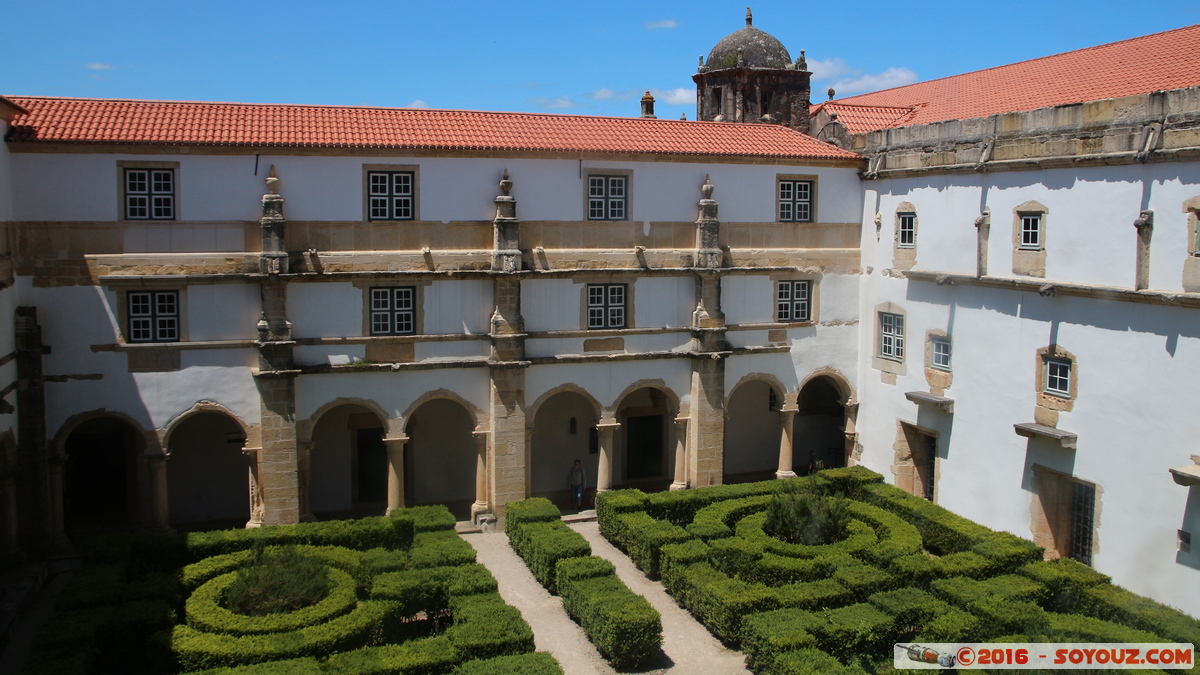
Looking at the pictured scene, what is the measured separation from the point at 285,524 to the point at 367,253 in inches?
252

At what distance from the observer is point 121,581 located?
17.0m

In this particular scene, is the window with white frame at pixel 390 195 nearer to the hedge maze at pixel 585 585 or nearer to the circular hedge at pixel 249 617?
the hedge maze at pixel 585 585

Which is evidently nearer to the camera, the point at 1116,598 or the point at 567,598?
the point at 1116,598

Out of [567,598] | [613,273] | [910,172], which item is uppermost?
[910,172]

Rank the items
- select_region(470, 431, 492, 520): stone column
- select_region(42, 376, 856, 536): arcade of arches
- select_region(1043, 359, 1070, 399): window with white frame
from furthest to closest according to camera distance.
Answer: select_region(470, 431, 492, 520): stone column → select_region(42, 376, 856, 536): arcade of arches → select_region(1043, 359, 1070, 399): window with white frame

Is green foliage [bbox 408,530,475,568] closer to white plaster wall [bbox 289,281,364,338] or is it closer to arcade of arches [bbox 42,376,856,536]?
arcade of arches [bbox 42,376,856,536]

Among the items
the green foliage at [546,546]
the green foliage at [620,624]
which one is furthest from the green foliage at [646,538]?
the green foliage at [620,624]

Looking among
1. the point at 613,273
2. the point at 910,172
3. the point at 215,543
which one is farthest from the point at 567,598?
the point at 910,172

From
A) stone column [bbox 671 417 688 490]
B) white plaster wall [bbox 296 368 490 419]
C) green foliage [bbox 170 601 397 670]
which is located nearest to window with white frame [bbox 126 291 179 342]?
white plaster wall [bbox 296 368 490 419]

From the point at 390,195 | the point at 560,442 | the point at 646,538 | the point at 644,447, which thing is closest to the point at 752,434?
the point at 644,447

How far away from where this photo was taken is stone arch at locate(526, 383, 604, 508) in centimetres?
2628

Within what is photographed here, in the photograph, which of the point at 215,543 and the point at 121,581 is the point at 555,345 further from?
the point at 121,581

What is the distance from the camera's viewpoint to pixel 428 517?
20.7 m

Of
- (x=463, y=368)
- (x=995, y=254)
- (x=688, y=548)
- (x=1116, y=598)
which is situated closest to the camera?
(x=1116, y=598)
